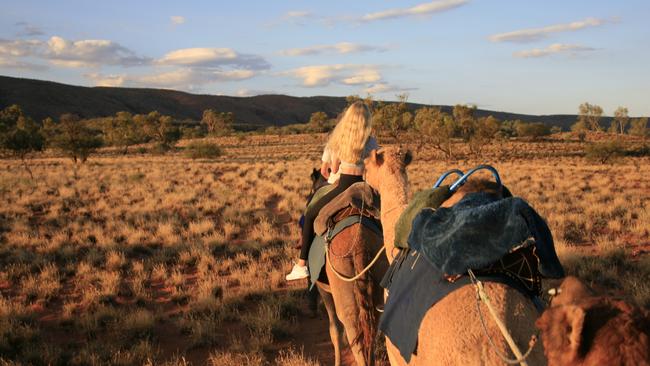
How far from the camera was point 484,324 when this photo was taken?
5.94ft

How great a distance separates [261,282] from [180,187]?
13929mm

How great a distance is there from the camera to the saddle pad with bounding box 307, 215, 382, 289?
4367 mm

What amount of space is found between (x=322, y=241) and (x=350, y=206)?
0.51 m

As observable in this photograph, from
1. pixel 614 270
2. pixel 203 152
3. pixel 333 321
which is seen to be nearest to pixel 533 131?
pixel 203 152

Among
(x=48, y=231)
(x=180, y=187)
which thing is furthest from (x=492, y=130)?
(x=48, y=231)

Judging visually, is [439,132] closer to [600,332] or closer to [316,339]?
[316,339]

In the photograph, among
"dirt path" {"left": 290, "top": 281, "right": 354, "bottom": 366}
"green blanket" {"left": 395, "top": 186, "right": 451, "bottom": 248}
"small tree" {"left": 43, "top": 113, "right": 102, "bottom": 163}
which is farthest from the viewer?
"small tree" {"left": 43, "top": 113, "right": 102, "bottom": 163}

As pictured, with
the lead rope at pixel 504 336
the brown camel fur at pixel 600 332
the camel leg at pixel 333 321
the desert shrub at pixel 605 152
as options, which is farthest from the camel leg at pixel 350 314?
the desert shrub at pixel 605 152

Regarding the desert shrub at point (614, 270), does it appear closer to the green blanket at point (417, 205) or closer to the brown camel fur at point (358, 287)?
the brown camel fur at point (358, 287)

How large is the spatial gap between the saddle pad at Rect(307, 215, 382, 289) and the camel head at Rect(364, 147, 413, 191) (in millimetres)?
880

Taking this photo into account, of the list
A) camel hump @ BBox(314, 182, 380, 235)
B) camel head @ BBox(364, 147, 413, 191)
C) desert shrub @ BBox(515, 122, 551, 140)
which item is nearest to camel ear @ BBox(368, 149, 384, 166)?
camel head @ BBox(364, 147, 413, 191)

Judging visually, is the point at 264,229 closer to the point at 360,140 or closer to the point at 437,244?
the point at 360,140

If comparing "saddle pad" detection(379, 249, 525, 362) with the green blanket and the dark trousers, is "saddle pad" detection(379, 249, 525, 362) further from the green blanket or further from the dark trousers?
the dark trousers

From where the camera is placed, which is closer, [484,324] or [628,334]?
[628,334]
